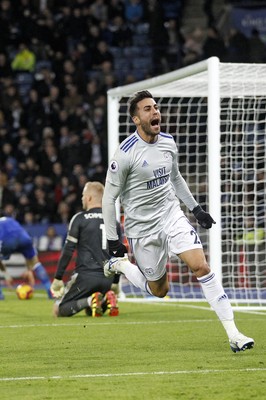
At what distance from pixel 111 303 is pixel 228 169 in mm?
3490

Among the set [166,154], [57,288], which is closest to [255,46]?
[57,288]

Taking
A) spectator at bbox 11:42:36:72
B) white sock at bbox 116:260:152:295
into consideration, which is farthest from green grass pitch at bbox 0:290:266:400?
spectator at bbox 11:42:36:72

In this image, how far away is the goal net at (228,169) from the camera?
42.4 ft

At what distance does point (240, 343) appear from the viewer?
7953 millimetres

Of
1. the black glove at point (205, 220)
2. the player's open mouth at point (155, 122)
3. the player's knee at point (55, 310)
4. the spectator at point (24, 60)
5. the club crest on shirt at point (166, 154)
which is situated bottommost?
the player's knee at point (55, 310)

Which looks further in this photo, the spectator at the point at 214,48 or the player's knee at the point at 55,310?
the spectator at the point at 214,48

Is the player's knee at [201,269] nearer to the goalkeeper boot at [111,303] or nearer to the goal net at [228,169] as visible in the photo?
the goalkeeper boot at [111,303]

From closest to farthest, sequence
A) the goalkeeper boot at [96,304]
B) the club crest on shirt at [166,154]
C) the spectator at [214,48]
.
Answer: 1. the club crest on shirt at [166,154]
2. the goalkeeper boot at [96,304]
3. the spectator at [214,48]

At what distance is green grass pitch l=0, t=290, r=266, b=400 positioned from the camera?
20.7 ft

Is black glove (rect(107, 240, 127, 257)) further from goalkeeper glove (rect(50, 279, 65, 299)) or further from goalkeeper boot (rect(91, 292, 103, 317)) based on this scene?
goalkeeper boot (rect(91, 292, 103, 317))

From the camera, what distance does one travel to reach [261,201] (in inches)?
635

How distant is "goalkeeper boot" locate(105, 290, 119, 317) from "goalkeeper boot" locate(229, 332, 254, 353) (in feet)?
13.5

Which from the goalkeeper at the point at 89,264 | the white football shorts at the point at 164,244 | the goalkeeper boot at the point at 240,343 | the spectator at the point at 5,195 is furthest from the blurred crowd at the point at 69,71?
the goalkeeper boot at the point at 240,343

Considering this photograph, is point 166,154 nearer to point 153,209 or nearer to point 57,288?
point 153,209
